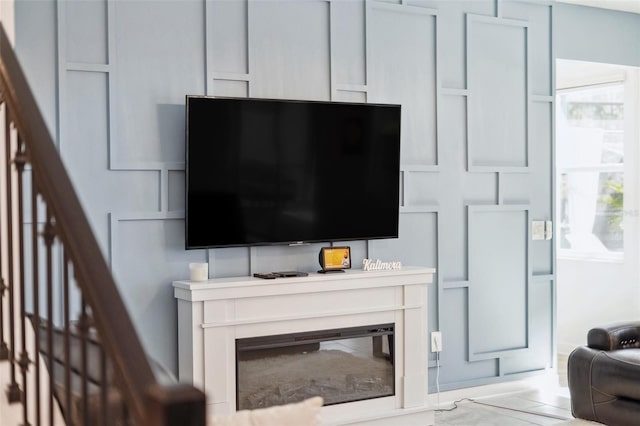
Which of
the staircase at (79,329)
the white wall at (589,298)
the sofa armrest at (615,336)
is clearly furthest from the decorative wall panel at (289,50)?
the white wall at (589,298)

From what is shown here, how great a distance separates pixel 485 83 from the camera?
5.29m

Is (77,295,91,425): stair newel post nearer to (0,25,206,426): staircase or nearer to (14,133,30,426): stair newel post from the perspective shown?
(0,25,206,426): staircase

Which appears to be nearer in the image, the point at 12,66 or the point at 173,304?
the point at 12,66

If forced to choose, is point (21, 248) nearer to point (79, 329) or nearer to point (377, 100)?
point (79, 329)

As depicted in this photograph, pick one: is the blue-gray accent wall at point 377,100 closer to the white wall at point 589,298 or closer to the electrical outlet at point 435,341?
the electrical outlet at point 435,341

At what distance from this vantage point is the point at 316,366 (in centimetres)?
431

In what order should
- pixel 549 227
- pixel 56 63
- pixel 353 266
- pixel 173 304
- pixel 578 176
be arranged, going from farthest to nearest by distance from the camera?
pixel 578 176 < pixel 549 227 < pixel 353 266 < pixel 173 304 < pixel 56 63

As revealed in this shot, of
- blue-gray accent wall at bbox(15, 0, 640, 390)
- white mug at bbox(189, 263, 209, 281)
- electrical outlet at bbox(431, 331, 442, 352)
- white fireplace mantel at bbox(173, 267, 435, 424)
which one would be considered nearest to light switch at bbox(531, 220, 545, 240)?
blue-gray accent wall at bbox(15, 0, 640, 390)

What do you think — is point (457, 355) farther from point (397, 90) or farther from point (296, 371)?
point (397, 90)

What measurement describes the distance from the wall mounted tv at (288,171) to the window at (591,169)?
2652mm

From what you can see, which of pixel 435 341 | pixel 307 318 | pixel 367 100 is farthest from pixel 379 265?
pixel 367 100

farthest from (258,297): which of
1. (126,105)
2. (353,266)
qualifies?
(126,105)

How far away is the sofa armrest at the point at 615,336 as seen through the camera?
414cm

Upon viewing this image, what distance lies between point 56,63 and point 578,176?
457cm
